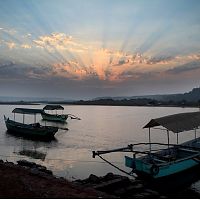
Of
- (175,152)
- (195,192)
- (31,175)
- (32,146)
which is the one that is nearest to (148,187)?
(195,192)

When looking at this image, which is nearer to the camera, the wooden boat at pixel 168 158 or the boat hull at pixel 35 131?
the wooden boat at pixel 168 158

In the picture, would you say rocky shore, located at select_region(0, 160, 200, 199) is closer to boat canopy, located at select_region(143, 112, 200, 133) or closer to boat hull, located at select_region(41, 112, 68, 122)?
boat canopy, located at select_region(143, 112, 200, 133)

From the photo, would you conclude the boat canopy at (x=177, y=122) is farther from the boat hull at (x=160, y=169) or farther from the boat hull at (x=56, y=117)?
the boat hull at (x=56, y=117)

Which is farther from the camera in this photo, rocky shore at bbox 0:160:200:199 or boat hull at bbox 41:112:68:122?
boat hull at bbox 41:112:68:122

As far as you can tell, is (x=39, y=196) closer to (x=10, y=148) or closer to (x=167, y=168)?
(x=167, y=168)

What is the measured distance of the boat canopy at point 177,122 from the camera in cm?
1880

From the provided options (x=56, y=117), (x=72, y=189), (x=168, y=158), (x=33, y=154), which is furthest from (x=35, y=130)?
(x=56, y=117)

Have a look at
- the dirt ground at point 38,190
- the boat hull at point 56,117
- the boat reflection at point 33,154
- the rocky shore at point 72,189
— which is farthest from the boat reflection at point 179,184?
the boat hull at point 56,117

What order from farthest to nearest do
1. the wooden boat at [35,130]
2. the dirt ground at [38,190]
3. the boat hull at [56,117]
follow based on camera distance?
the boat hull at [56,117]
the wooden boat at [35,130]
the dirt ground at [38,190]

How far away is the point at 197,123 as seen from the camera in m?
20.5

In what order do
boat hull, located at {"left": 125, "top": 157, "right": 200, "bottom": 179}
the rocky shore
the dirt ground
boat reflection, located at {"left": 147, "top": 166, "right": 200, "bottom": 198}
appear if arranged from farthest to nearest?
boat reflection, located at {"left": 147, "top": 166, "right": 200, "bottom": 198} → boat hull, located at {"left": 125, "top": 157, "right": 200, "bottom": 179} → the rocky shore → the dirt ground

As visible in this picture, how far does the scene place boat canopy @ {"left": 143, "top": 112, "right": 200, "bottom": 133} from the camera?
61.7 feet

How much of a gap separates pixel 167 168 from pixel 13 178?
9381 mm

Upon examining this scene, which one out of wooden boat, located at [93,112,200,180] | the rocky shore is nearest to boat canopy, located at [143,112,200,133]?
wooden boat, located at [93,112,200,180]
